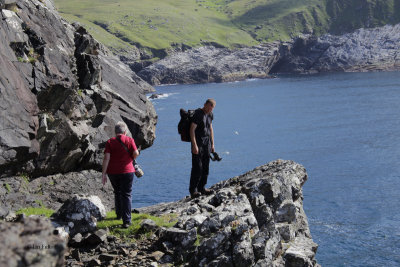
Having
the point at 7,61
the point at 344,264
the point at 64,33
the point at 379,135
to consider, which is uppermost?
the point at 64,33

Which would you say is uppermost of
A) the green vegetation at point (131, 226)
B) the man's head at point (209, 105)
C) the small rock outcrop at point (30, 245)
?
the man's head at point (209, 105)

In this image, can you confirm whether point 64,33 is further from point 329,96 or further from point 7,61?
point 329,96

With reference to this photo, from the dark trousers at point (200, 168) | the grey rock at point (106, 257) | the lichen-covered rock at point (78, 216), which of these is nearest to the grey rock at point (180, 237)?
the grey rock at point (106, 257)

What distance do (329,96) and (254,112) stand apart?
26.6 m

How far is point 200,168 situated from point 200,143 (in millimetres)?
902

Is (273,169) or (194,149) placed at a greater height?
(194,149)

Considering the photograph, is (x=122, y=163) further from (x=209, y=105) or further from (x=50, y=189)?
(x=50, y=189)

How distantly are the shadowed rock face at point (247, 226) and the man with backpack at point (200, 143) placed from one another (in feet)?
2.47

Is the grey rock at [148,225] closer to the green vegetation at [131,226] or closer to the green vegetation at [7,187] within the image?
the green vegetation at [131,226]

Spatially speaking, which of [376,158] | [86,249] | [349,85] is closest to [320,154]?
[376,158]

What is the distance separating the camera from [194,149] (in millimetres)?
15602

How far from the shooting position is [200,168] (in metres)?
16.2

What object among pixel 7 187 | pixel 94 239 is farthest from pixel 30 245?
pixel 7 187

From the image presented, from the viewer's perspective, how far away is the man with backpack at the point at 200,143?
15.6 m
